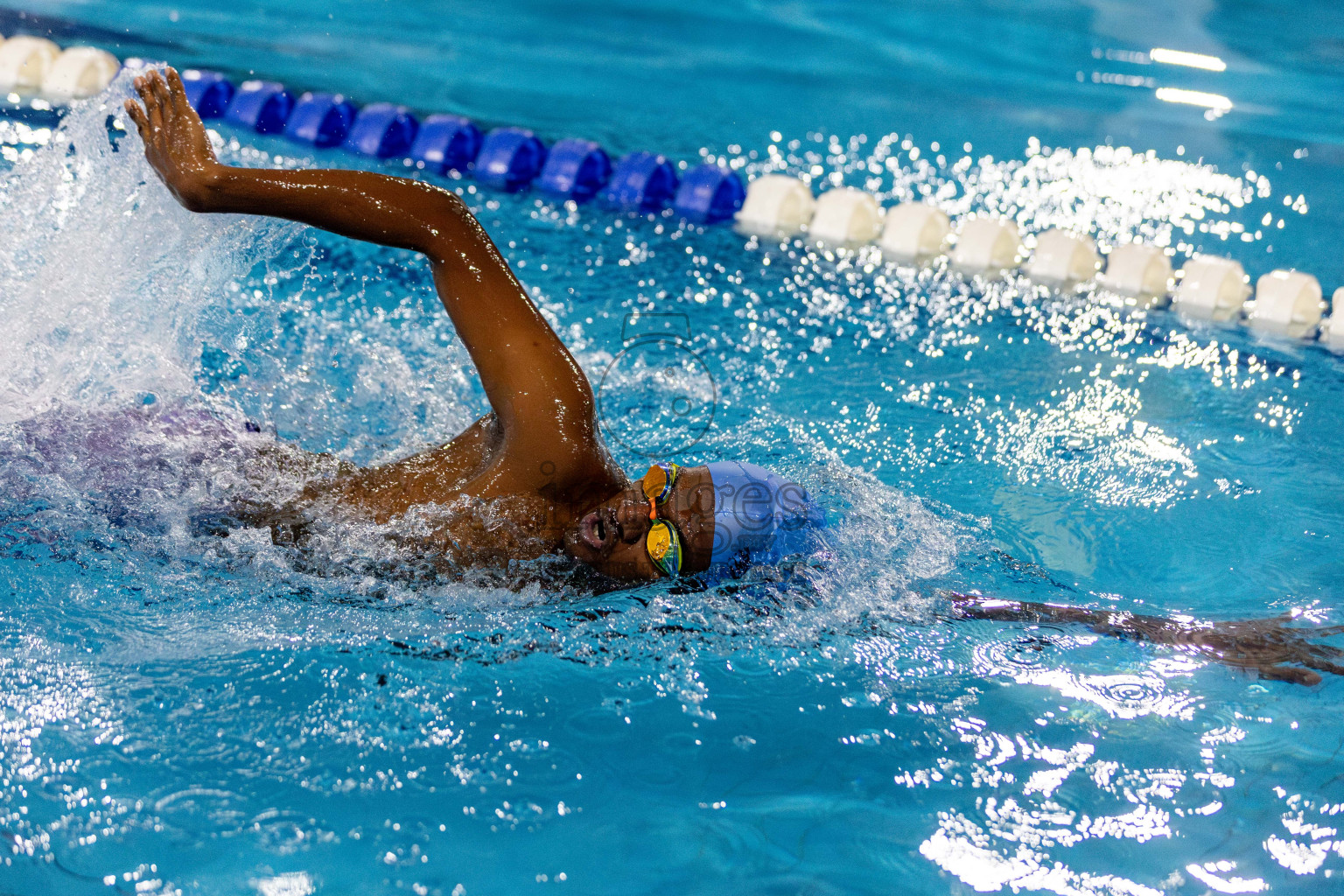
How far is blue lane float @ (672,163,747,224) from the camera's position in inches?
215

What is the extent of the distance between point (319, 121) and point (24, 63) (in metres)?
1.93

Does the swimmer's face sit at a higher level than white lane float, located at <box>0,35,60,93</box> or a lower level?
lower

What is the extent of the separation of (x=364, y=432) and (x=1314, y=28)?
829 centimetres

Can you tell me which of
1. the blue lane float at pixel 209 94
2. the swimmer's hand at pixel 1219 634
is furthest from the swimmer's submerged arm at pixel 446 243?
the blue lane float at pixel 209 94

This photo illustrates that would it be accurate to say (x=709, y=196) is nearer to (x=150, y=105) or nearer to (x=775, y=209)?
(x=775, y=209)

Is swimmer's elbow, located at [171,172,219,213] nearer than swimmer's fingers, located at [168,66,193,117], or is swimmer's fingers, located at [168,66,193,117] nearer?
swimmer's elbow, located at [171,172,219,213]

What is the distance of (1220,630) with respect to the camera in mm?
2625

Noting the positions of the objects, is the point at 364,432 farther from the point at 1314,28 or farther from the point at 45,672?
the point at 1314,28

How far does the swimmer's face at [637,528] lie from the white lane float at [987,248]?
10.1ft

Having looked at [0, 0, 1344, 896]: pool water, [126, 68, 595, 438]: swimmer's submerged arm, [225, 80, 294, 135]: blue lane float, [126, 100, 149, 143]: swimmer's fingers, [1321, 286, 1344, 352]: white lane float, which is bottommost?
[0, 0, 1344, 896]: pool water

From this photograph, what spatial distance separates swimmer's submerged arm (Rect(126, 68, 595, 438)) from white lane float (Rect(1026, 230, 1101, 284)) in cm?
334

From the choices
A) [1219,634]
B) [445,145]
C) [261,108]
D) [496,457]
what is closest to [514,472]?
[496,457]

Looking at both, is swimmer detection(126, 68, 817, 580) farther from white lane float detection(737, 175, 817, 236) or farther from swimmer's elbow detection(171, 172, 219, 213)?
white lane float detection(737, 175, 817, 236)

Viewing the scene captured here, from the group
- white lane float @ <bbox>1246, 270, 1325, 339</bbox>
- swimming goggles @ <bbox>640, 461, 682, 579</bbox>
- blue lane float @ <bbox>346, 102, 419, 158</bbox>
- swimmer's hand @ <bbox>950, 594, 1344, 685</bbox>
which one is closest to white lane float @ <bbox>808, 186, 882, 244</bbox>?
white lane float @ <bbox>1246, 270, 1325, 339</bbox>
